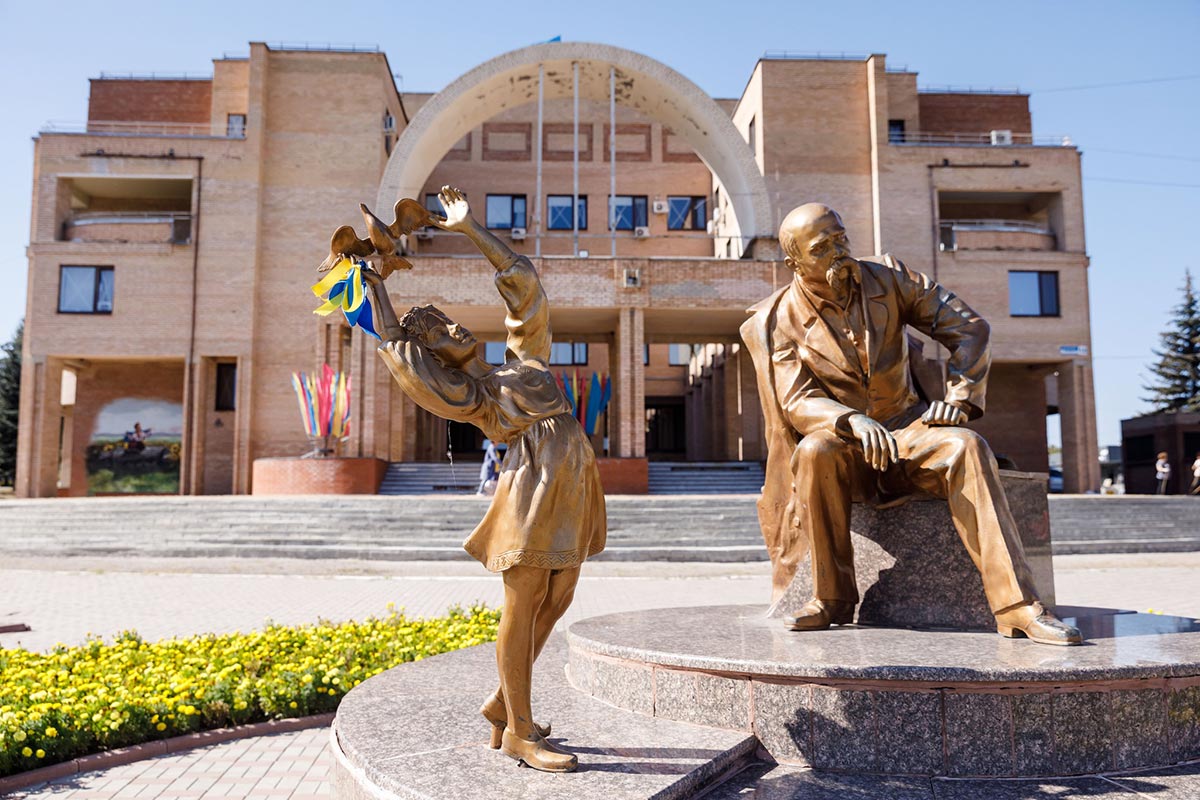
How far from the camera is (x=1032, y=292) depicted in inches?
1111

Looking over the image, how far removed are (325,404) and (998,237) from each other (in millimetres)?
20142

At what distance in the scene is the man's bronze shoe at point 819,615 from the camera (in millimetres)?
4195

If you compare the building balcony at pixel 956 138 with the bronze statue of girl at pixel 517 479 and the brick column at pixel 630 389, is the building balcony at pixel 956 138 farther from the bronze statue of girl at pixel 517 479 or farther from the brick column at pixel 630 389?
the bronze statue of girl at pixel 517 479

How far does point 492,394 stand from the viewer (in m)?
3.07

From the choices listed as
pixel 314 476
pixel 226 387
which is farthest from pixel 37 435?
pixel 314 476

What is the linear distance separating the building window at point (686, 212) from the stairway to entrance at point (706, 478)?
11.6 meters

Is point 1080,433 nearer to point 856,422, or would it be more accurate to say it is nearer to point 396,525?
point 396,525

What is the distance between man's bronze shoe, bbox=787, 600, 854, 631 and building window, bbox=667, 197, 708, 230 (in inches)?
1253

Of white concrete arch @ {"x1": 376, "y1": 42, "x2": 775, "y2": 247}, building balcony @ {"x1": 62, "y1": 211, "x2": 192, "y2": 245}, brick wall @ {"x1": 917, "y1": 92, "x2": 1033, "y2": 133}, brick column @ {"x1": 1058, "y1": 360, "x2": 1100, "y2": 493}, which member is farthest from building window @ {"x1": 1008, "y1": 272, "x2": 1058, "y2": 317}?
building balcony @ {"x1": 62, "y1": 211, "x2": 192, "y2": 245}

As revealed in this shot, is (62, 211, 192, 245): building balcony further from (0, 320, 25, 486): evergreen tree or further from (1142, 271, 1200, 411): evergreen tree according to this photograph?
(1142, 271, 1200, 411): evergreen tree

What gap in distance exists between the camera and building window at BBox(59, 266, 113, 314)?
Result: 2686 centimetres

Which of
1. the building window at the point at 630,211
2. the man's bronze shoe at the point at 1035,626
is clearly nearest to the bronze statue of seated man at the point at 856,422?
the man's bronze shoe at the point at 1035,626

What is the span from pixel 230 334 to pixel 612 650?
25.8 metres

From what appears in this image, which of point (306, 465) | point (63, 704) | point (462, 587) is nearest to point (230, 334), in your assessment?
point (306, 465)
